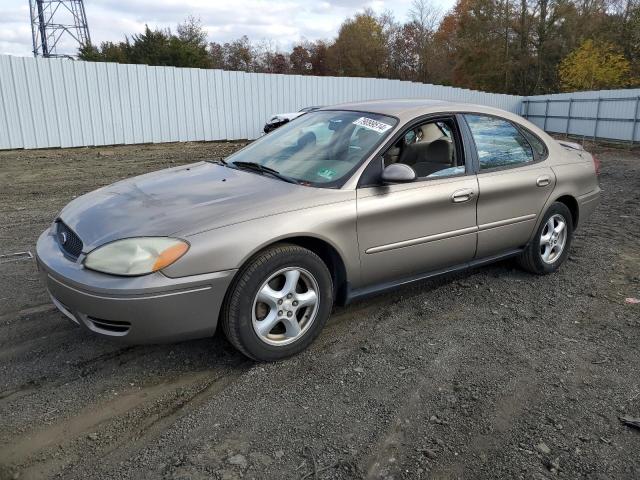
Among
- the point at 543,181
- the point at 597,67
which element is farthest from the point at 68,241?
the point at 597,67

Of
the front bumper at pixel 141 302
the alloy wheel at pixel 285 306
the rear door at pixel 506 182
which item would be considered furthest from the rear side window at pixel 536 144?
the front bumper at pixel 141 302

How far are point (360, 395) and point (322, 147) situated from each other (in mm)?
1839

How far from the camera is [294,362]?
3383 mm

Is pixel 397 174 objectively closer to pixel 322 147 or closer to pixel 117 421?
pixel 322 147

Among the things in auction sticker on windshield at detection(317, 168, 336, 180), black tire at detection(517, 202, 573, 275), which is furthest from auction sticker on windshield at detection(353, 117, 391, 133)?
black tire at detection(517, 202, 573, 275)

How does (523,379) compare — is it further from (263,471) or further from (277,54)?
(277,54)

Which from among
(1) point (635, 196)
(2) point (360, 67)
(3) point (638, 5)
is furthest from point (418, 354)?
(2) point (360, 67)

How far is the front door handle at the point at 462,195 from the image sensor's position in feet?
13.2

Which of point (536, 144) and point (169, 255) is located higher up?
point (536, 144)

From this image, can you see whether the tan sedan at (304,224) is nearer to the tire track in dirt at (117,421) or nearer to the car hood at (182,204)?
the car hood at (182,204)

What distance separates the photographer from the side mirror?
11.6 ft

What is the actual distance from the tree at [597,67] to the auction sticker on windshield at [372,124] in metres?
34.5

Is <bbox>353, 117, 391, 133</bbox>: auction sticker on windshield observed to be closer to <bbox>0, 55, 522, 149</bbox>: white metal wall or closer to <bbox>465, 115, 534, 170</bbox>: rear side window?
<bbox>465, 115, 534, 170</bbox>: rear side window

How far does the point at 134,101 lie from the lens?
16984 mm
